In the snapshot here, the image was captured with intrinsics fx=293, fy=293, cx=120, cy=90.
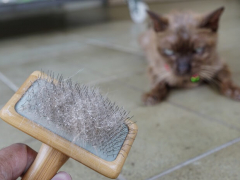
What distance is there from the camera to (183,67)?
4.68 ft

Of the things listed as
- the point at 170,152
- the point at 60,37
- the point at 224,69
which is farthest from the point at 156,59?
the point at 60,37

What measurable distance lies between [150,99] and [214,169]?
23.0 inches

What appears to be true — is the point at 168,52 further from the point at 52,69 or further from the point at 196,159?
the point at 52,69

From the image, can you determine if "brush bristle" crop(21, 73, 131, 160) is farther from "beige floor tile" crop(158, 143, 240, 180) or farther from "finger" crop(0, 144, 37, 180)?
"beige floor tile" crop(158, 143, 240, 180)

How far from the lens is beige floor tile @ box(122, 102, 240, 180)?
3.13 feet

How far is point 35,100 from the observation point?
0.57 meters

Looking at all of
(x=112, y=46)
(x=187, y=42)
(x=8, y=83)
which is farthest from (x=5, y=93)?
(x=112, y=46)

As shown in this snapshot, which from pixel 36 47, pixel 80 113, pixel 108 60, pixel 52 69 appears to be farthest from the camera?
pixel 36 47

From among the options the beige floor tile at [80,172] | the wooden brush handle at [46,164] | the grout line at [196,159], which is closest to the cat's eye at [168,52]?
the grout line at [196,159]

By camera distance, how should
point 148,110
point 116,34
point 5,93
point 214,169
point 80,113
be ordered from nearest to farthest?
point 80,113 → point 214,169 → point 148,110 → point 5,93 → point 116,34

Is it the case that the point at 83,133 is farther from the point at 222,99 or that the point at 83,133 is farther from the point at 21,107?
the point at 222,99

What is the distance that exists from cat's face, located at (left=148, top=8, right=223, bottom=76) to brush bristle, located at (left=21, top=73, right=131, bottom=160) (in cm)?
92

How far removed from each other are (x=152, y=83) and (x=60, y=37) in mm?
1935

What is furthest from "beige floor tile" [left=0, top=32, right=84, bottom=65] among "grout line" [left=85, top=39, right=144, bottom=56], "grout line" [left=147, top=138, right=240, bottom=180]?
"grout line" [left=147, top=138, right=240, bottom=180]
